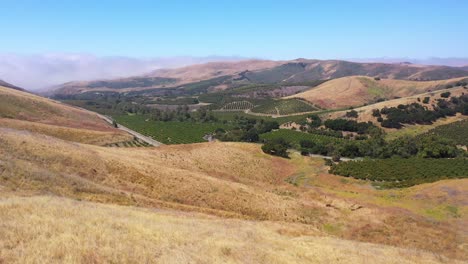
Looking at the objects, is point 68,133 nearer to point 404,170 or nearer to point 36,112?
point 36,112

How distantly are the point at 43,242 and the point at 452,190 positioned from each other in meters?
55.3

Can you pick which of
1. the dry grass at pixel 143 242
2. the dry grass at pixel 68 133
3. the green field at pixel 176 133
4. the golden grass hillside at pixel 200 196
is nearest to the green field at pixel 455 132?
the golden grass hillside at pixel 200 196

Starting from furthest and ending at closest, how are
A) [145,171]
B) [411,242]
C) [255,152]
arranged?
[255,152] → [145,171] → [411,242]

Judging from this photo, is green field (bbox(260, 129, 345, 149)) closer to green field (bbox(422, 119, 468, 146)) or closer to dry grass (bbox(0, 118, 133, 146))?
green field (bbox(422, 119, 468, 146))

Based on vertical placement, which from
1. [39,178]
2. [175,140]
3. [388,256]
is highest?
[39,178]

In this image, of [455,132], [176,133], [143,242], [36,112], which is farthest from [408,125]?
[143,242]

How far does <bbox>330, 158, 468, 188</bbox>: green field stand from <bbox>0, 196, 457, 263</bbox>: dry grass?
41029mm

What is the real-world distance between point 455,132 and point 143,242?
133m

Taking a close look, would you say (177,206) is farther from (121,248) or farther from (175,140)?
(175,140)

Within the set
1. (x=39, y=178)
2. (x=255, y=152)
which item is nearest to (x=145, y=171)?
(x=39, y=178)

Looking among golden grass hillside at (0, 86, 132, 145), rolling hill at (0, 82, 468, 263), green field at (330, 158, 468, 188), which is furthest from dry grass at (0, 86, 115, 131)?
green field at (330, 158, 468, 188)

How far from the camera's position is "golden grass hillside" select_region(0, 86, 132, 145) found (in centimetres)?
9050

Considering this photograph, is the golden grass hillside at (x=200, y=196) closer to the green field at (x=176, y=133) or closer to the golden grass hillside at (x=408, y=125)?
the green field at (x=176, y=133)

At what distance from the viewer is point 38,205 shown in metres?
22.5
